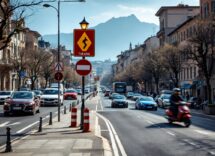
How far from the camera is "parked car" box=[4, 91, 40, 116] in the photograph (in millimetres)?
30281

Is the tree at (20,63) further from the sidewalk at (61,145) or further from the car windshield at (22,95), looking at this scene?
the sidewalk at (61,145)

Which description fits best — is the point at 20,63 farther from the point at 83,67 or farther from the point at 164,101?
the point at 83,67

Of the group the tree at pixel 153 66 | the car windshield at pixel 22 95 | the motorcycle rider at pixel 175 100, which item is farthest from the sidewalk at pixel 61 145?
the tree at pixel 153 66

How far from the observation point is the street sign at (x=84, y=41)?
62.8 feet

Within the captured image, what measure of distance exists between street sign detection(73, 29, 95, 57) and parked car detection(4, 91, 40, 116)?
12.2 m

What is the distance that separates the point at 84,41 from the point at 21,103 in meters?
12.4

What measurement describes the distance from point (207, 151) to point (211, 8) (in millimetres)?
46620

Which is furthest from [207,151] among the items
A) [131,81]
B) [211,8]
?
[131,81]

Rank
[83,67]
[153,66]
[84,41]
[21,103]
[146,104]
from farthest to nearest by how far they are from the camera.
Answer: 1. [153,66]
2. [146,104]
3. [21,103]
4. [83,67]
5. [84,41]

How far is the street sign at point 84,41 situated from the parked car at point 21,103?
12181mm

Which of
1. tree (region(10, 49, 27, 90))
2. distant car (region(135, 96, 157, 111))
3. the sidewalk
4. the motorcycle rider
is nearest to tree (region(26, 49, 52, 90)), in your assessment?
tree (region(10, 49, 27, 90))

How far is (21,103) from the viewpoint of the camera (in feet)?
99.3

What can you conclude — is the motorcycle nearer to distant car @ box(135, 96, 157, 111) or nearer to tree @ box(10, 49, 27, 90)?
distant car @ box(135, 96, 157, 111)

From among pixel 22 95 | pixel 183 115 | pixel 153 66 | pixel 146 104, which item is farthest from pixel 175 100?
pixel 153 66
